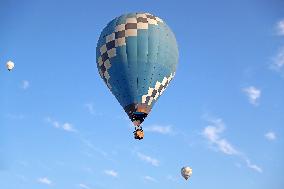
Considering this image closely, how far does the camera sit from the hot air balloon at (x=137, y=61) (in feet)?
106

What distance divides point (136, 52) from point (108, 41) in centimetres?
258

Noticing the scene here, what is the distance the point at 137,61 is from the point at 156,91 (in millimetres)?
2532

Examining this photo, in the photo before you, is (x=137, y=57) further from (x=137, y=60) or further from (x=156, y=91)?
(x=156, y=91)

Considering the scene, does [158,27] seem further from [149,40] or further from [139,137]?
[139,137]

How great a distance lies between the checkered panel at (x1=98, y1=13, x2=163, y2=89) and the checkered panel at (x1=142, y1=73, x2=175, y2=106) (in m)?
3.22

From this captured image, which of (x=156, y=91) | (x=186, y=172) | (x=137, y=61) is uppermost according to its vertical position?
(x=137, y=61)

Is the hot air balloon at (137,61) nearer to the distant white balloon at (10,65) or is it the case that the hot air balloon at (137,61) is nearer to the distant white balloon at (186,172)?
the distant white balloon at (186,172)

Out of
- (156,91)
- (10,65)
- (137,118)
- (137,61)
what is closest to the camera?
(137,118)

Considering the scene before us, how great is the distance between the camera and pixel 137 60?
32281mm

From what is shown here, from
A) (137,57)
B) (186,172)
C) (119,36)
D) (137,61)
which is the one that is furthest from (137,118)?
(186,172)

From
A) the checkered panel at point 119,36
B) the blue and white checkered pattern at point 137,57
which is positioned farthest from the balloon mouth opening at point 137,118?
the checkered panel at point 119,36

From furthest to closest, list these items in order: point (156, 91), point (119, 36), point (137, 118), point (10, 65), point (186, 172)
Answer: point (10, 65), point (186, 172), point (119, 36), point (156, 91), point (137, 118)

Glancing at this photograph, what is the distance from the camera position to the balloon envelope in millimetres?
32250

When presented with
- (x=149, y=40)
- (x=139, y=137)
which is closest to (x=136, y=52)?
(x=149, y=40)
